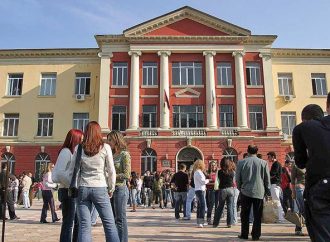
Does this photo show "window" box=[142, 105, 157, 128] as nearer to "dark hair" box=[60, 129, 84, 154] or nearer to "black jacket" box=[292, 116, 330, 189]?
"dark hair" box=[60, 129, 84, 154]

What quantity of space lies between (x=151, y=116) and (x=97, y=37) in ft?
25.5

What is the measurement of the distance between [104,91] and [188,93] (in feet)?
22.0

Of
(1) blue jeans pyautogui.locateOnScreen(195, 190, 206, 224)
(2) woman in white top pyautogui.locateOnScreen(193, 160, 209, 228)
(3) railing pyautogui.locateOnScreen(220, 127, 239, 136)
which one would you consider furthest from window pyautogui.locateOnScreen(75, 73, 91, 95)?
Answer: (1) blue jeans pyautogui.locateOnScreen(195, 190, 206, 224)

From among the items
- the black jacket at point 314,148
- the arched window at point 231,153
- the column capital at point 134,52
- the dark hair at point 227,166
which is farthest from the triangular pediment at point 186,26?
the black jacket at point 314,148

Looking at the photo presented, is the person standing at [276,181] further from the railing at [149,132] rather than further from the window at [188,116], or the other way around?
the window at [188,116]

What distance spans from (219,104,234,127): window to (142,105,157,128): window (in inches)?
207

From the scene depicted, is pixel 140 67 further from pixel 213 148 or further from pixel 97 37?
pixel 213 148

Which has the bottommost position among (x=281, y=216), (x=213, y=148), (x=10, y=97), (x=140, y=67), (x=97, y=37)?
(x=281, y=216)

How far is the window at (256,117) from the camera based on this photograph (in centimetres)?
2905

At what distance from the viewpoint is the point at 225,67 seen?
98.3 ft

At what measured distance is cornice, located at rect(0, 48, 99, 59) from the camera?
102ft

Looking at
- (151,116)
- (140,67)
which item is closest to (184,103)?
(151,116)

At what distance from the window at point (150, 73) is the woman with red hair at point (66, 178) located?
79.1ft

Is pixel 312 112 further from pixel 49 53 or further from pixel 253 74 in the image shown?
pixel 49 53
